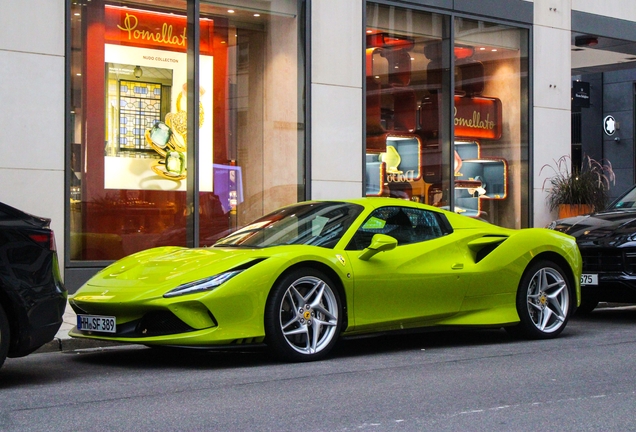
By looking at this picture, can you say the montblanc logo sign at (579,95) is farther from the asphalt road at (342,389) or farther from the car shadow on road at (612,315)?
the asphalt road at (342,389)

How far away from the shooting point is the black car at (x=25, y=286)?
6.07 metres

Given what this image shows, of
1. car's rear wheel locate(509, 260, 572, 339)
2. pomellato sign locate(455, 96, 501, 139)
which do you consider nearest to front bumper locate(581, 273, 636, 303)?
car's rear wheel locate(509, 260, 572, 339)

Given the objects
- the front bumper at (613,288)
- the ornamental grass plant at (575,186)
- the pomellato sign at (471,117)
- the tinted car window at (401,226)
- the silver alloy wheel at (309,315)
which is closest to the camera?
the silver alloy wheel at (309,315)

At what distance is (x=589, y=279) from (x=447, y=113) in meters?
6.80

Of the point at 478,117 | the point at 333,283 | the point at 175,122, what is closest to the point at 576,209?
the point at 478,117

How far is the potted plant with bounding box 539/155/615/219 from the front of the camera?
55.2 ft

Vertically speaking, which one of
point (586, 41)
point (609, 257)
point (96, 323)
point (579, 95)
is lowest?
point (96, 323)

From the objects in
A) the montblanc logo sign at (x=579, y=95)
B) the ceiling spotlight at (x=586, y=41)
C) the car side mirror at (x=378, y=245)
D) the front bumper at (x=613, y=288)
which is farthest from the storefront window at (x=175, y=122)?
the montblanc logo sign at (x=579, y=95)

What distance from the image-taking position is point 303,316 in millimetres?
7219

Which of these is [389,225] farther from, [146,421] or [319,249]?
[146,421]

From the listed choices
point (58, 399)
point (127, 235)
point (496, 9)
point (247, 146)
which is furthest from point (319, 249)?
point (496, 9)

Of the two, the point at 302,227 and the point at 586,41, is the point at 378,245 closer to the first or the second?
the point at 302,227

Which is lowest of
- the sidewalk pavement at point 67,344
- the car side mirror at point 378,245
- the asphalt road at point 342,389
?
the asphalt road at point 342,389

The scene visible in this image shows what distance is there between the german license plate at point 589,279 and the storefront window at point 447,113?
5547 millimetres
